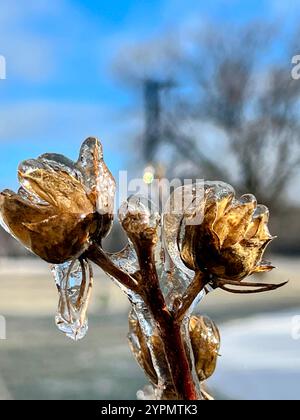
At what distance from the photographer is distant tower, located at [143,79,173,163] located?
89cm

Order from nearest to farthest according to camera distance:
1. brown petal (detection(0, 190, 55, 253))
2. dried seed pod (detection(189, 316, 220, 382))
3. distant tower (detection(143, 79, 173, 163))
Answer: brown petal (detection(0, 190, 55, 253))
dried seed pod (detection(189, 316, 220, 382))
distant tower (detection(143, 79, 173, 163))

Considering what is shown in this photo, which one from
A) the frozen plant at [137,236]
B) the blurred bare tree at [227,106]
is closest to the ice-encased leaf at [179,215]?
the frozen plant at [137,236]

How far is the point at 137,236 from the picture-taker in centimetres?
29

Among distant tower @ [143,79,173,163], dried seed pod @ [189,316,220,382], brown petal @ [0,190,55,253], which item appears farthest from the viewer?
distant tower @ [143,79,173,163]

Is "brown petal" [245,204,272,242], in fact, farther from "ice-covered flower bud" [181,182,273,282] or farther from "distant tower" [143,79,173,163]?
"distant tower" [143,79,173,163]

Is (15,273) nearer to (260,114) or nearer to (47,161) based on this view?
(260,114)

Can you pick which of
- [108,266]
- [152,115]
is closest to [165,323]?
[108,266]

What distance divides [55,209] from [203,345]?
0.16m

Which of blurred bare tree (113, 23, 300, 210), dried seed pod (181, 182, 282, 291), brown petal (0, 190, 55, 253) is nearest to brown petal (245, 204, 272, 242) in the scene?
dried seed pod (181, 182, 282, 291)

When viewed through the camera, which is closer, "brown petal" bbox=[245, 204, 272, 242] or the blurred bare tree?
"brown petal" bbox=[245, 204, 272, 242]

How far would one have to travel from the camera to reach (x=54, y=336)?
34.7 inches

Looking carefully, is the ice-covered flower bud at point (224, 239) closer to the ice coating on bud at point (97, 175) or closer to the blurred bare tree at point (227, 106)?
the ice coating on bud at point (97, 175)

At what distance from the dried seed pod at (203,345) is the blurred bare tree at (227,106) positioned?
515 millimetres

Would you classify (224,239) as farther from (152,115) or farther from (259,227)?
(152,115)
